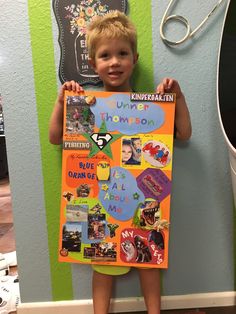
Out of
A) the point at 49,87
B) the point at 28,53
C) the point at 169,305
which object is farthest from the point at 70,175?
the point at 169,305

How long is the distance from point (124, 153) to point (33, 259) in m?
0.51

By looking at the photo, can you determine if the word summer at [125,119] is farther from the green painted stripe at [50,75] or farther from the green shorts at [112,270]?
the green shorts at [112,270]

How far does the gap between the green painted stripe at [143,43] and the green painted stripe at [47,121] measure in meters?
0.25

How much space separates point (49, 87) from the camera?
97 cm

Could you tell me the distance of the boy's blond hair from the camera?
2.72 feet

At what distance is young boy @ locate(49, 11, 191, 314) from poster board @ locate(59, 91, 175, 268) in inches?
1.9

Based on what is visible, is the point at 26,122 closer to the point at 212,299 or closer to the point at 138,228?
the point at 138,228

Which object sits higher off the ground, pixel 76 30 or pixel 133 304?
pixel 76 30

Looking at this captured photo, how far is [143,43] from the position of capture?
96cm

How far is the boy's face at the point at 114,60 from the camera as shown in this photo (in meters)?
0.83

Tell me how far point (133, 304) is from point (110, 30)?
0.88 m

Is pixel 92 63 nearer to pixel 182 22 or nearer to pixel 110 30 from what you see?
pixel 110 30

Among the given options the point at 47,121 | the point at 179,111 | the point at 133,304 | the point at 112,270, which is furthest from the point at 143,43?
the point at 133,304

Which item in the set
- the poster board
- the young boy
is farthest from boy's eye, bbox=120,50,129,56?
the poster board
